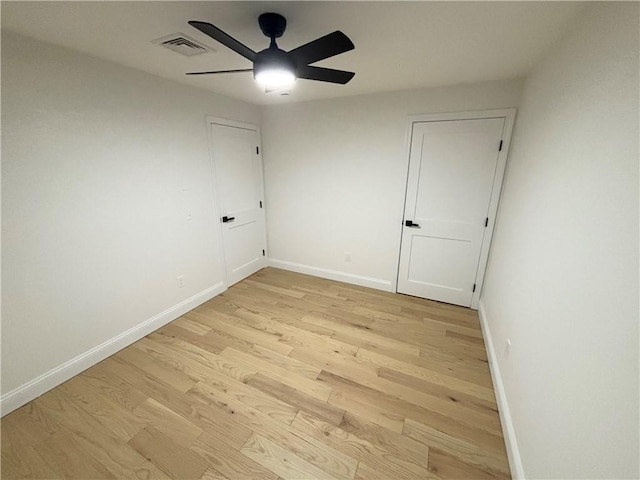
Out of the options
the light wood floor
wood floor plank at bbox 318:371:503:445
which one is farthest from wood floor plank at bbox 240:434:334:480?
wood floor plank at bbox 318:371:503:445

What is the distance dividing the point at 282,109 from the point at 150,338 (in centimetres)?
295

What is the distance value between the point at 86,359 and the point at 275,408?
1.59m

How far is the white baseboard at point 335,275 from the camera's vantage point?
330 cm

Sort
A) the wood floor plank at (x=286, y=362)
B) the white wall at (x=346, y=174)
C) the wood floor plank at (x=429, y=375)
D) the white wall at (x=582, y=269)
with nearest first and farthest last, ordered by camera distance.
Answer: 1. the white wall at (x=582, y=269)
2. the wood floor plank at (x=429, y=375)
3. the wood floor plank at (x=286, y=362)
4. the white wall at (x=346, y=174)

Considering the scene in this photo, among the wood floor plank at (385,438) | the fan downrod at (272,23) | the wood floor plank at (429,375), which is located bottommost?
the wood floor plank at (385,438)

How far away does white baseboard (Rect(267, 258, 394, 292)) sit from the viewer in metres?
3.30

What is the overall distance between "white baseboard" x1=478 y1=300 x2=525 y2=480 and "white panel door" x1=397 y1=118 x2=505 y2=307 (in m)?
0.71

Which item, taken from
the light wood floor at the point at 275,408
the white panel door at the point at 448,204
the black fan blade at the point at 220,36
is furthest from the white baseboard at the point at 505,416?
the black fan blade at the point at 220,36

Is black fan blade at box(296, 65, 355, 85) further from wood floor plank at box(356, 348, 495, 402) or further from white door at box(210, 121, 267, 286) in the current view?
wood floor plank at box(356, 348, 495, 402)

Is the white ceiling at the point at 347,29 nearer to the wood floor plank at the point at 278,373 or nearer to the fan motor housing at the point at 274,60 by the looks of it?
the fan motor housing at the point at 274,60

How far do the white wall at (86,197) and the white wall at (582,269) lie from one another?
2.89 metres

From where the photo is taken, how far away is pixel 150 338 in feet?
7.84

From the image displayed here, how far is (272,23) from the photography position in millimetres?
1318

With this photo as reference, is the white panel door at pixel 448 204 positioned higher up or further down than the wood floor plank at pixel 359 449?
higher up
